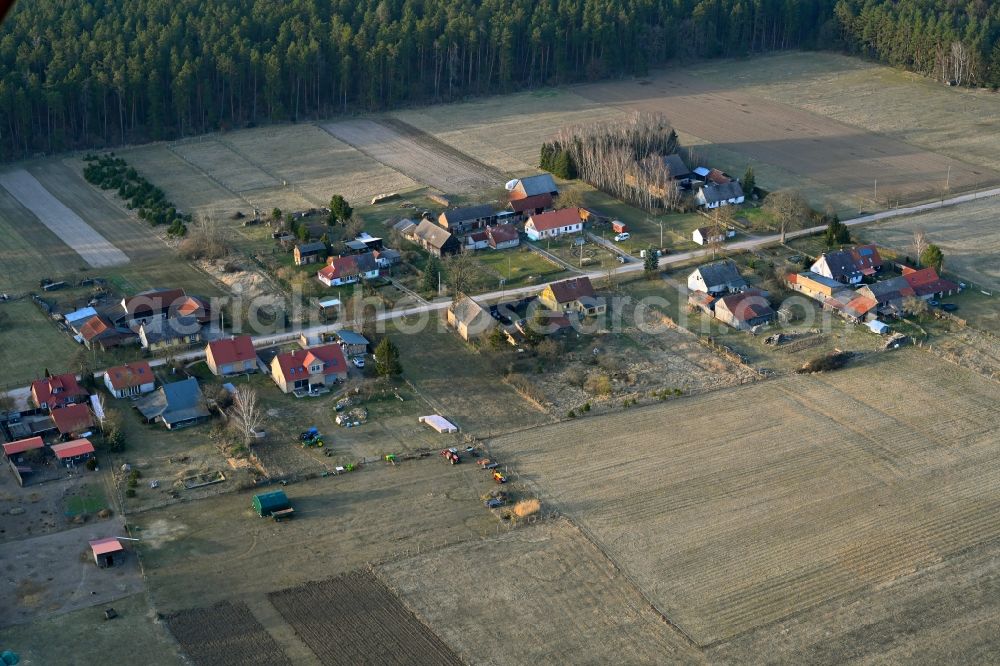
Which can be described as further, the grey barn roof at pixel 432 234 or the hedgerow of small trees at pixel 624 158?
the hedgerow of small trees at pixel 624 158

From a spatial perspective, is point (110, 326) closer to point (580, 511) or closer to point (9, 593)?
point (9, 593)

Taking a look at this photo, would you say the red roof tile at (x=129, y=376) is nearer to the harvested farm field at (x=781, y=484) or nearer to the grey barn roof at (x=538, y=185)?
the harvested farm field at (x=781, y=484)

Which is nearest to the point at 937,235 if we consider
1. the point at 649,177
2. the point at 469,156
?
the point at 649,177

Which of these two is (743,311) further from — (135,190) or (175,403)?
(135,190)

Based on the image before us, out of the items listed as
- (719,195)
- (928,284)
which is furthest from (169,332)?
(928,284)

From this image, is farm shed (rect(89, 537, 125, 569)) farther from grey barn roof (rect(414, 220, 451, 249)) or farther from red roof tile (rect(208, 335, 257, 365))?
grey barn roof (rect(414, 220, 451, 249))

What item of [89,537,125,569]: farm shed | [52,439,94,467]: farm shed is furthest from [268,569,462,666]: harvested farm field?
[52,439,94,467]: farm shed

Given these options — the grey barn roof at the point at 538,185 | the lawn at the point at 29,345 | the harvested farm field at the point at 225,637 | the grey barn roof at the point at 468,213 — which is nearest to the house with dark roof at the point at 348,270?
the grey barn roof at the point at 468,213
